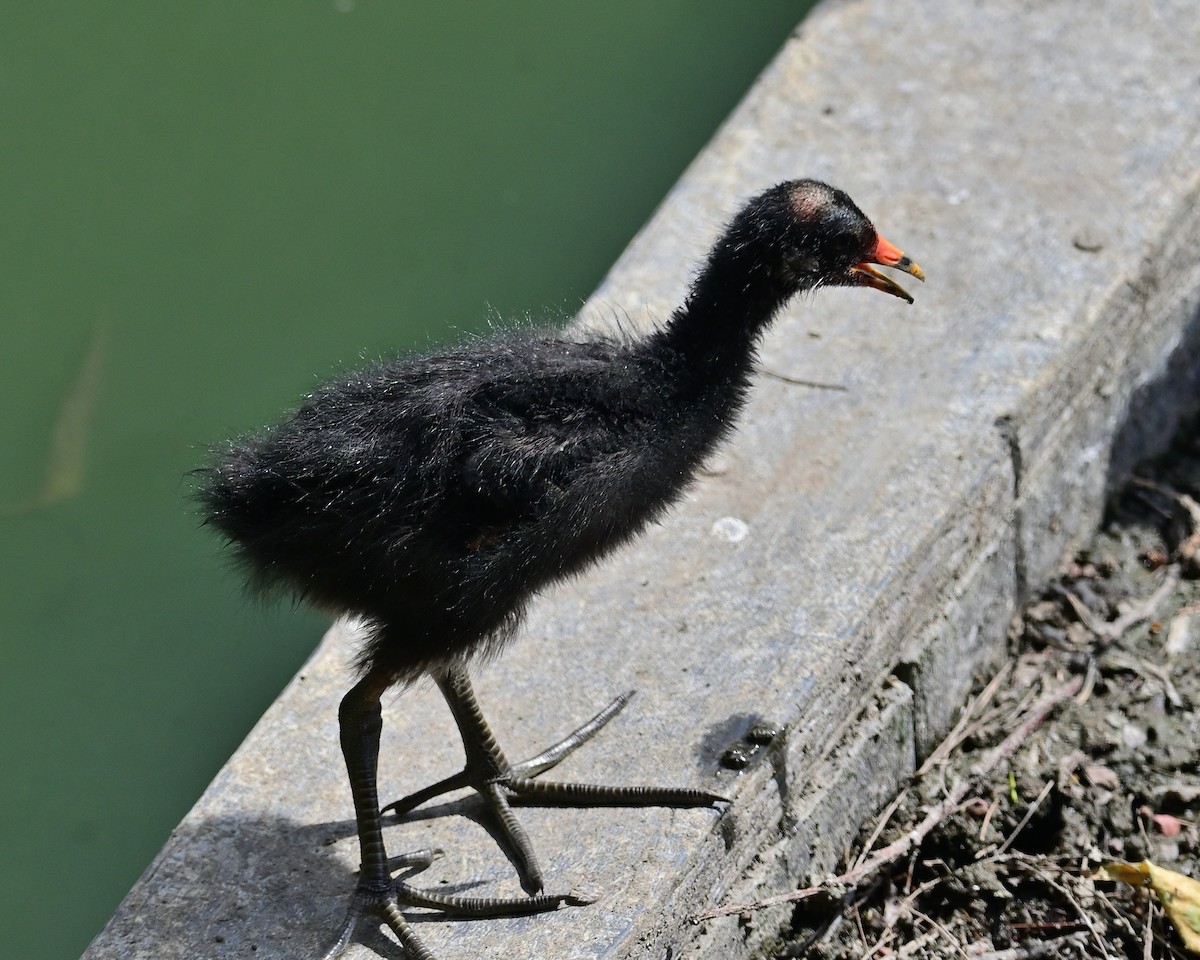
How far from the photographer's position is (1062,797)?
376 cm

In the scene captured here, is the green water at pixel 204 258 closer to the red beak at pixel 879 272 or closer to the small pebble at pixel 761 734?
the small pebble at pixel 761 734

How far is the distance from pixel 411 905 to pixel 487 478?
3.16 ft

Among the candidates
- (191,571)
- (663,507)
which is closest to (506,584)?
(663,507)

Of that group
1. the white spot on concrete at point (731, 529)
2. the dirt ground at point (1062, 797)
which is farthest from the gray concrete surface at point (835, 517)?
the dirt ground at point (1062, 797)

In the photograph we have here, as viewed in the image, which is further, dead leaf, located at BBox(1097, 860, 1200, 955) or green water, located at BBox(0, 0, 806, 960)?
green water, located at BBox(0, 0, 806, 960)

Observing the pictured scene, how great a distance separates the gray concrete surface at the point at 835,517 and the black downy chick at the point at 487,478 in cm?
17

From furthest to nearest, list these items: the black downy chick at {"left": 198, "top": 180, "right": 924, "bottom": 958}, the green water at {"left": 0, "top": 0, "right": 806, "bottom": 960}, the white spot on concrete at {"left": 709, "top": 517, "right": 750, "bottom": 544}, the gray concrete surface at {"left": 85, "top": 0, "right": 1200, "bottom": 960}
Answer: the green water at {"left": 0, "top": 0, "right": 806, "bottom": 960}
the white spot on concrete at {"left": 709, "top": 517, "right": 750, "bottom": 544}
the gray concrete surface at {"left": 85, "top": 0, "right": 1200, "bottom": 960}
the black downy chick at {"left": 198, "top": 180, "right": 924, "bottom": 958}

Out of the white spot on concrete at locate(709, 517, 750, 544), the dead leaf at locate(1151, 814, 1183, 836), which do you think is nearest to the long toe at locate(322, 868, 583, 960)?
the white spot on concrete at locate(709, 517, 750, 544)

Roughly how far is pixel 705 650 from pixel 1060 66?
10.0ft

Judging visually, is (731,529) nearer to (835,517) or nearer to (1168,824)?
(835,517)

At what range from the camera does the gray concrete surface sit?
3104 millimetres

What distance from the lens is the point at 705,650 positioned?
354 centimetres

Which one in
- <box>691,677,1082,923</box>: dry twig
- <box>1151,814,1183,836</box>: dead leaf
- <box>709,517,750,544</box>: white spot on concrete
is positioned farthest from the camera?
<box>709,517,750,544</box>: white spot on concrete

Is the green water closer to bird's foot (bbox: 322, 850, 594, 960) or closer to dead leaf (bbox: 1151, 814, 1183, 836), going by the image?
bird's foot (bbox: 322, 850, 594, 960)
